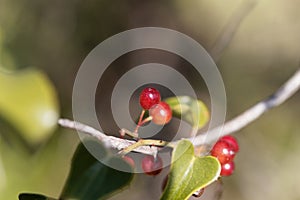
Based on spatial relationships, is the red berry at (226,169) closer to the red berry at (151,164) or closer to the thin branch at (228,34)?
the red berry at (151,164)

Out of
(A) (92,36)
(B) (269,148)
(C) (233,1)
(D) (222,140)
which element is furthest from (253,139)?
(D) (222,140)

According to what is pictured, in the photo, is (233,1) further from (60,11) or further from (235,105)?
(60,11)

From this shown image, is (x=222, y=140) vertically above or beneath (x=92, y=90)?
above

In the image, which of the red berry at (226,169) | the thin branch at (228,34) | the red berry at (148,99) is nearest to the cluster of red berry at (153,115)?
the red berry at (148,99)

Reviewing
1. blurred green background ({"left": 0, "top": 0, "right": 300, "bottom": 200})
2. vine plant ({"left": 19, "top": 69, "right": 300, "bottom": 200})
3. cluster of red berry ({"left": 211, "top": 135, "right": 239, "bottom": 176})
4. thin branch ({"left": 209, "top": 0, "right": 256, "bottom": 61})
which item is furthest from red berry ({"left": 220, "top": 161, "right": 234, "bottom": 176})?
blurred green background ({"left": 0, "top": 0, "right": 300, "bottom": 200})

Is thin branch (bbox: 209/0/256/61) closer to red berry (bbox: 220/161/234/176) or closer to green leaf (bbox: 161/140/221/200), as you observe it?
red berry (bbox: 220/161/234/176)

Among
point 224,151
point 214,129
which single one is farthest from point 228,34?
point 224,151

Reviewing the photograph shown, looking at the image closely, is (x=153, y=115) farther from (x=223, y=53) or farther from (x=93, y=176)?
(x=223, y=53)

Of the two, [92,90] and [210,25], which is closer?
[92,90]
